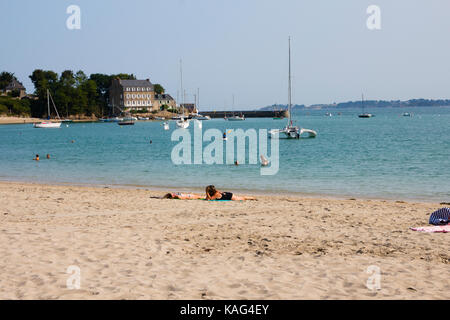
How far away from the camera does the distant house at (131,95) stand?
192 meters

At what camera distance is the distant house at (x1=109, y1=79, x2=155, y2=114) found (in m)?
192

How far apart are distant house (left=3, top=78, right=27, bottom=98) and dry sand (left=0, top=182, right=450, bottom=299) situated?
190621 millimetres

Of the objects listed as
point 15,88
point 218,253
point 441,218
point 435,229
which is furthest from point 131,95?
point 218,253

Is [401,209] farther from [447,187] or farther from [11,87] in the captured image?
[11,87]

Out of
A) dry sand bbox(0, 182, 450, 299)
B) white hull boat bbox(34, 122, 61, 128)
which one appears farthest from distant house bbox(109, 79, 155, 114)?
dry sand bbox(0, 182, 450, 299)

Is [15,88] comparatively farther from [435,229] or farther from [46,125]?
[435,229]

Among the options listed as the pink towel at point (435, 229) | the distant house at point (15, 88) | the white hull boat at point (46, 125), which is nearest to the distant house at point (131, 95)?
the distant house at point (15, 88)

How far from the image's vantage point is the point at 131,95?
193m

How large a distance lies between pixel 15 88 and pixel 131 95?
1880 inches

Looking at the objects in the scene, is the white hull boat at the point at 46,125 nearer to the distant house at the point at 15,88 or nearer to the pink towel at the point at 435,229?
the distant house at the point at 15,88
